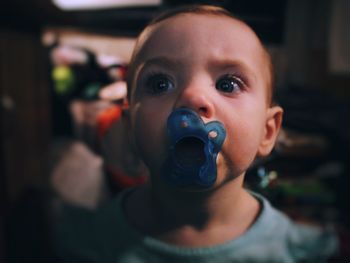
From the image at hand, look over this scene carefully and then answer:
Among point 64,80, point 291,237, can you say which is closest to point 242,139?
point 291,237

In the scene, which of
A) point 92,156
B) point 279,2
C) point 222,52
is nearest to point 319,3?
point 279,2

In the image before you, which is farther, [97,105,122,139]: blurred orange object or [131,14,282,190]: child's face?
[97,105,122,139]: blurred orange object

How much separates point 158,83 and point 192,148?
6 centimetres

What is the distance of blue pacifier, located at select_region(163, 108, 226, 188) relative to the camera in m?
0.25

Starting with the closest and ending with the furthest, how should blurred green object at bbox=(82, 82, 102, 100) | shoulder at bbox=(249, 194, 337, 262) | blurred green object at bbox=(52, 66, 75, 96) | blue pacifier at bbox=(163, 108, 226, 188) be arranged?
blue pacifier at bbox=(163, 108, 226, 188)
shoulder at bbox=(249, 194, 337, 262)
blurred green object at bbox=(82, 82, 102, 100)
blurred green object at bbox=(52, 66, 75, 96)

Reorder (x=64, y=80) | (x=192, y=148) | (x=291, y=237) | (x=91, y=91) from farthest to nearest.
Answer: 1. (x=64, y=80)
2. (x=91, y=91)
3. (x=291, y=237)
4. (x=192, y=148)

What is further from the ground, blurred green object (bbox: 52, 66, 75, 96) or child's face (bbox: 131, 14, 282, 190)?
child's face (bbox: 131, 14, 282, 190)

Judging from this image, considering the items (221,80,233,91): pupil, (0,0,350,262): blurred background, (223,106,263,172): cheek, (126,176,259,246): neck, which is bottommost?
(0,0,350,262): blurred background

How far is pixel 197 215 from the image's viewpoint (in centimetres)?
32

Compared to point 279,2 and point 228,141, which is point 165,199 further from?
point 279,2

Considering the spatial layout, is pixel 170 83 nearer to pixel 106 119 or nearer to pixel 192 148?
pixel 192 148

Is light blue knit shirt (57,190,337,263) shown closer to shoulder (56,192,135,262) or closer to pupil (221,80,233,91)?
shoulder (56,192,135,262)

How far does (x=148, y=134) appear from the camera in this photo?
0.90ft

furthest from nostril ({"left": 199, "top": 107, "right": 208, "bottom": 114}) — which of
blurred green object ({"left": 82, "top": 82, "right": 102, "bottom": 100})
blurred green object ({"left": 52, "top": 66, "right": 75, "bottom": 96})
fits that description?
blurred green object ({"left": 52, "top": 66, "right": 75, "bottom": 96})
